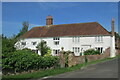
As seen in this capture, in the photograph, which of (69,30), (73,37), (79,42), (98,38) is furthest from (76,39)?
(98,38)

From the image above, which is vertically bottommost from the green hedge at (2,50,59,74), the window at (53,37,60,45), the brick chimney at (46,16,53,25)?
the green hedge at (2,50,59,74)

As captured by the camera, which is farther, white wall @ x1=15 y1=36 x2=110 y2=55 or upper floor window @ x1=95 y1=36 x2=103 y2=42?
upper floor window @ x1=95 y1=36 x2=103 y2=42

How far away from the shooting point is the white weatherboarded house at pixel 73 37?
34.1 meters

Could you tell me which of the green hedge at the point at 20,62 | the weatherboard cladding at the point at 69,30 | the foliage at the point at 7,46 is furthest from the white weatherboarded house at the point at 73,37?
the green hedge at the point at 20,62

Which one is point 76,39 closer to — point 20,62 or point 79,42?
point 79,42

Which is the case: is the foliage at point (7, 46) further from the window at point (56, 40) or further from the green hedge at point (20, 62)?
the window at point (56, 40)

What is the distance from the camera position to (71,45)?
1447 inches

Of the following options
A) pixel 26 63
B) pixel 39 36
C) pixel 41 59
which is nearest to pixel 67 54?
pixel 41 59

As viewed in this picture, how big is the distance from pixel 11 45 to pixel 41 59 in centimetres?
267

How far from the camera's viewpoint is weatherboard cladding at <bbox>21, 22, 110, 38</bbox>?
35.4m

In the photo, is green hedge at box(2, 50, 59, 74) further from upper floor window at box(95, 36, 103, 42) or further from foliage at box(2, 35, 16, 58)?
upper floor window at box(95, 36, 103, 42)

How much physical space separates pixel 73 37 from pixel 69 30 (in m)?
2.87

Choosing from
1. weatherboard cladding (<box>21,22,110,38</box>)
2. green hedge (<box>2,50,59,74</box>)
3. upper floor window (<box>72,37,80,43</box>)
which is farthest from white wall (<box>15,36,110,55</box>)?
green hedge (<box>2,50,59,74</box>)

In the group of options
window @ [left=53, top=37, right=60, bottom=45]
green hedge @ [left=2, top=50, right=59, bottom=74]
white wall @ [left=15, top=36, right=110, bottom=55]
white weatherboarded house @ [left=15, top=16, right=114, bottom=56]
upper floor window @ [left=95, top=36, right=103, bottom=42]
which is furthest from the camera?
window @ [left=53, top=37, right=60, bottom=45]
